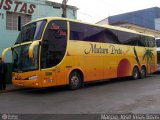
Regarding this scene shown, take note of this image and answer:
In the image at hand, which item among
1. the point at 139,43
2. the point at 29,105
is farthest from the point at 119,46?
the point at 29,105

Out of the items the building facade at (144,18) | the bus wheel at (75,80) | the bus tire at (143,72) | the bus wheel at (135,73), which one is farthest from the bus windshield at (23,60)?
the building facade at (144,18)

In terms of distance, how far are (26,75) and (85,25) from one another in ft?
15.1

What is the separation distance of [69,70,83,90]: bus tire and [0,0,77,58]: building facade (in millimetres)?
6118

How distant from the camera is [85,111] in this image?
10.1 meters

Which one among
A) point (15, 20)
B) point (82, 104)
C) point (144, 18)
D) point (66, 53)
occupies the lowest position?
point (82, 104)

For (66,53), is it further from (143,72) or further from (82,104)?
(143,72)

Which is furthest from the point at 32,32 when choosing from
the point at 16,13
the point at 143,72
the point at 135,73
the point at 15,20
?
the point at 143,72

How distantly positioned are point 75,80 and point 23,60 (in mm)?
2913

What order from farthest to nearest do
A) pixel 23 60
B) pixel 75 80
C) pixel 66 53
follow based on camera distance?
1. pixel 75 80
2. pixel 66 53
3. pixel 23 60

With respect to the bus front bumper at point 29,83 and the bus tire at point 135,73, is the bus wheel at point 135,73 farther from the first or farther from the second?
the bus front bumper at point 29,83

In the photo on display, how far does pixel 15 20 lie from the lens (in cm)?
2117

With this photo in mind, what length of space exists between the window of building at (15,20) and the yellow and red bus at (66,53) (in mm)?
4916

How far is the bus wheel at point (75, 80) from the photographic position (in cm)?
1600

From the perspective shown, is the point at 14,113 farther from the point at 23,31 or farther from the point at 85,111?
the point at 23,31
